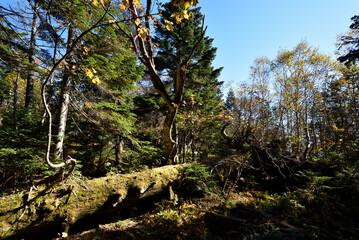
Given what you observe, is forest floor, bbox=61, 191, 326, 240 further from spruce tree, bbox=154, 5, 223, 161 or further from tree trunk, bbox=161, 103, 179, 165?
spruce tree, bbox=154, 5, 223, 161

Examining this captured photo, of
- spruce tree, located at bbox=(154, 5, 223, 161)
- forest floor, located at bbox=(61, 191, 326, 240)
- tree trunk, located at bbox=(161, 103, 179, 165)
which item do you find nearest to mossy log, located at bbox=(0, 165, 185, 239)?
forest floor, located at bbox=(61, 191, 326, 240)

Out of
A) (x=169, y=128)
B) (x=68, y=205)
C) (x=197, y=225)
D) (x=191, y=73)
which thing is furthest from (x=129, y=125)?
(x=191, y=73)

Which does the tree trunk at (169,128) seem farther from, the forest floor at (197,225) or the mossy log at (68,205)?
the forest floor at (197,225)

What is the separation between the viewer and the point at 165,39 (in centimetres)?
1138

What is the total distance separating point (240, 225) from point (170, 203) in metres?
2.31

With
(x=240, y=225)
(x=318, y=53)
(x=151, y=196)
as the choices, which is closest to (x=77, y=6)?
(x=151, y=196)

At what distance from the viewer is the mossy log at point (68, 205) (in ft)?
9.04

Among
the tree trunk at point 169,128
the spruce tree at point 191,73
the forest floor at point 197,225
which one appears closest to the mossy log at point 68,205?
the forest floor at point 197,225

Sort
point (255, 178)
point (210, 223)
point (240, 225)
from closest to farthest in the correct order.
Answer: point (240, 225) < point (210, 223) < point (255, 178)

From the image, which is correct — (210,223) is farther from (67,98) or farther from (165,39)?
(165,39)

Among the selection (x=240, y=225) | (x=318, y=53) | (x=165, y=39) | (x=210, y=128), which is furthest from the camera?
(x=318, y=53)

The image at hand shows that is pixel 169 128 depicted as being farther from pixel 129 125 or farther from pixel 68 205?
pixel 68 205

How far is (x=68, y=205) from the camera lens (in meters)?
3.23

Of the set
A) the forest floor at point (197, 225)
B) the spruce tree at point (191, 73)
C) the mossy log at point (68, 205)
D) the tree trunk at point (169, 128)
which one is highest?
the spruce tree at point (191, 73)
